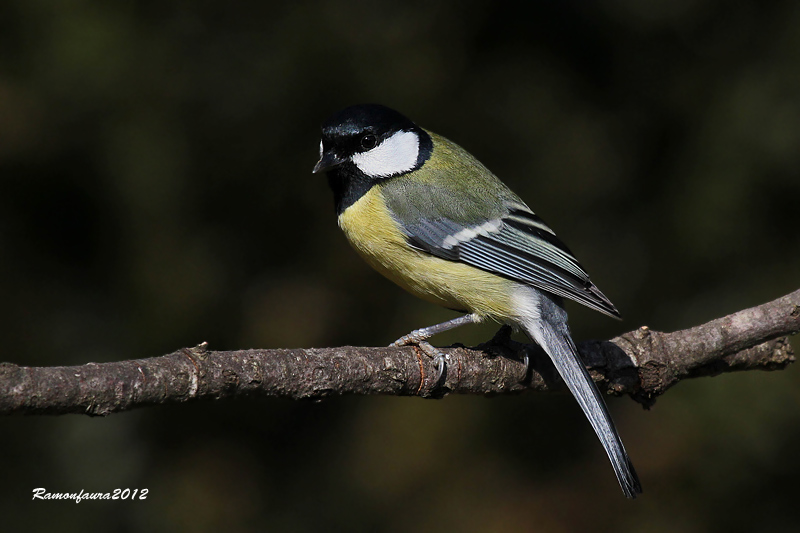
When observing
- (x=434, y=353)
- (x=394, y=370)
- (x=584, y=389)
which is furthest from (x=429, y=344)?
(x=584, y=389)

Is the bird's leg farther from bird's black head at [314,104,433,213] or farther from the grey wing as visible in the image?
bird's black head at [314,104,433,213]

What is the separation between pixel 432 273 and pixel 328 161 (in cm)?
59

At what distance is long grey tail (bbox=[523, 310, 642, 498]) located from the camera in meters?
2.21

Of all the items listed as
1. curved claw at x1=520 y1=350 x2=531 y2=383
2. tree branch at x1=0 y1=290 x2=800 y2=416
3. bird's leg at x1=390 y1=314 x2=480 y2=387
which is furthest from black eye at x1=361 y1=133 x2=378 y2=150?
curved claw at x1=520 y1=350 x2=531 y2=383

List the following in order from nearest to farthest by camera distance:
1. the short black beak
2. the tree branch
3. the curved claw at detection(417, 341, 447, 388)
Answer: the tree branch < the curved claw at detection(417, 341, 447, 388) < the short black beak

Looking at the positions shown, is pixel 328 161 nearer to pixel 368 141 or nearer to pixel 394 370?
pixel 368 141

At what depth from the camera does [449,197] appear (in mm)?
2611

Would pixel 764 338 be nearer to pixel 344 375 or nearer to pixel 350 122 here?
pixel 344 375

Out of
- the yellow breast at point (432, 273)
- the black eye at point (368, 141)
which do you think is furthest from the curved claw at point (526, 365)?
the black eye at point (368, 141)

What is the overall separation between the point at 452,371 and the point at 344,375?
0.47 meters

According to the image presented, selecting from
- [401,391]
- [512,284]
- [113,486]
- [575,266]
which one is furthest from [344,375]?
[113,486]

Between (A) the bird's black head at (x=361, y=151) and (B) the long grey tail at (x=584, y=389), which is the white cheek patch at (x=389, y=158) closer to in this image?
(A) the bird's black head at (x=361, y=151)

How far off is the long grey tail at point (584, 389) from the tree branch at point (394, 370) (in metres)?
0.13

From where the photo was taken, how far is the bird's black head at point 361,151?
2.61 m
